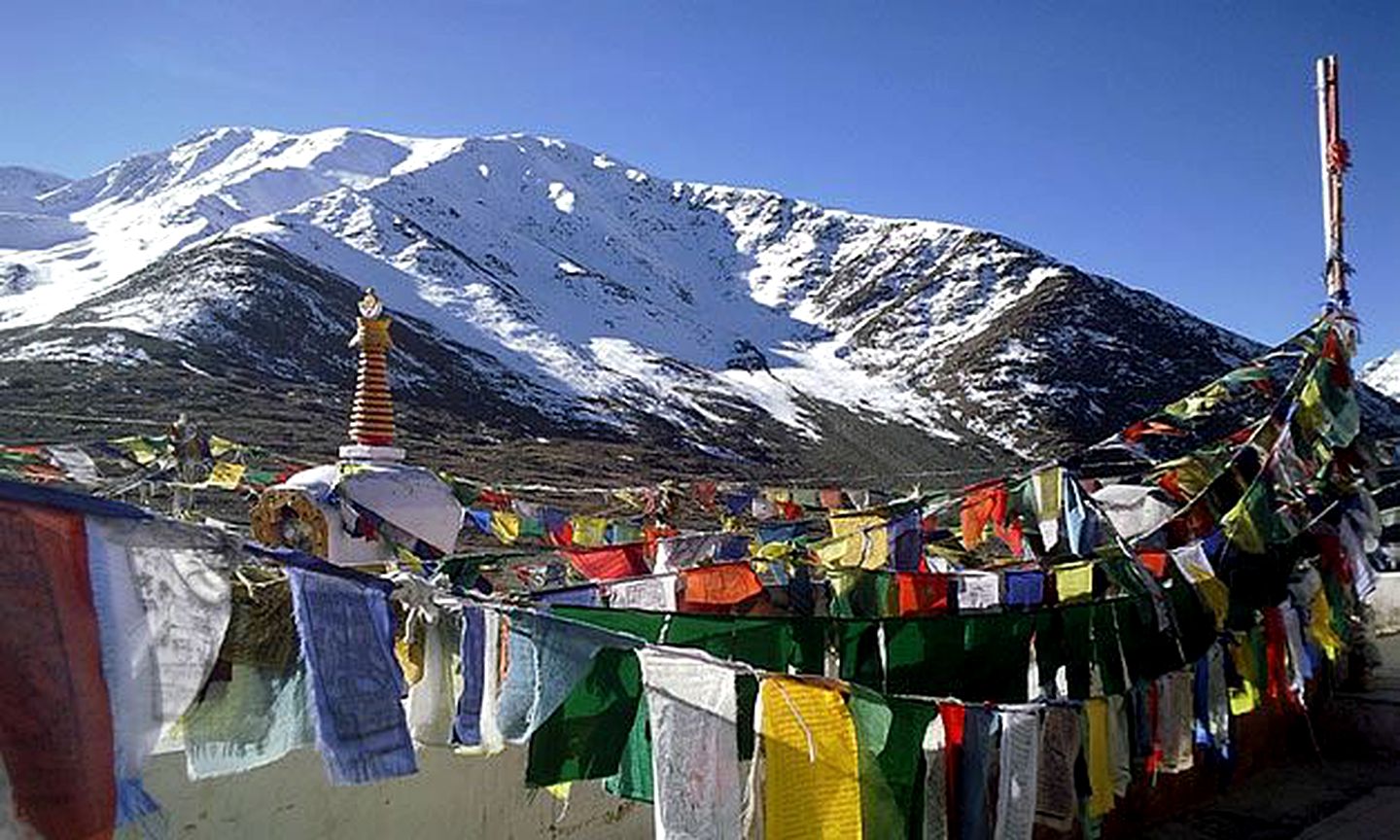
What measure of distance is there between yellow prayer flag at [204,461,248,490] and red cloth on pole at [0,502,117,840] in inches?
423

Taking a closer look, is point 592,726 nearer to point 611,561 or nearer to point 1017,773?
point 1017,773

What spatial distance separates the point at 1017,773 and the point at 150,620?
13.5 feet

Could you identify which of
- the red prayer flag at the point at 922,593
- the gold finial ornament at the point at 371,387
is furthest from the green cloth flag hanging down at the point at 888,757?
the gold finial ornament at the point at 371,387

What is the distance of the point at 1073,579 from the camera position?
28.2 ft

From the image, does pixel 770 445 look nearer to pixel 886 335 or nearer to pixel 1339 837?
pixel 886 335

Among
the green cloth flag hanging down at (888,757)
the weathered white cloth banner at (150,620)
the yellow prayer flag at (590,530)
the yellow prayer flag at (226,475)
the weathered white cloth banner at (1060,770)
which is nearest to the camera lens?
the weathered white cloth banner at (150,620)

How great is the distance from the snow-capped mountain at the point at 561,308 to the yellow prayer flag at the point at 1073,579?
38.5 m

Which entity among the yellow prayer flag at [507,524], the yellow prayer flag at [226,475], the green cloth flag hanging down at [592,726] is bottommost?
the green cloth flag hanging down at [592,726]

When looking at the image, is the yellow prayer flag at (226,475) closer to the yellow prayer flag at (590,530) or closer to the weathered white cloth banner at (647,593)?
the yellow prayer flag at (590,530)

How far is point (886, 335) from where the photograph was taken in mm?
93875

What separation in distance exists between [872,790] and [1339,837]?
662 centimetres

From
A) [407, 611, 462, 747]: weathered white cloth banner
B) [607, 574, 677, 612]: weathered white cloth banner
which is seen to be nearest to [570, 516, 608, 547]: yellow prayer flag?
[607, 574, 677, 612]: weathered white cloth banner

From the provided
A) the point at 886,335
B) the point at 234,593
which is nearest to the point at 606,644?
the point at 234,593

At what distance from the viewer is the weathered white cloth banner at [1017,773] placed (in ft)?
17.9
